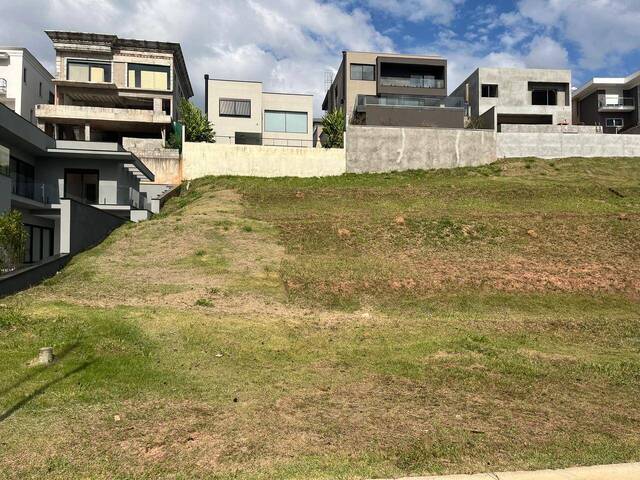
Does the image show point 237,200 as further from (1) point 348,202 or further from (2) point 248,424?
(2) point 248,424

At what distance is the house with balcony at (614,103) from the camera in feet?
183

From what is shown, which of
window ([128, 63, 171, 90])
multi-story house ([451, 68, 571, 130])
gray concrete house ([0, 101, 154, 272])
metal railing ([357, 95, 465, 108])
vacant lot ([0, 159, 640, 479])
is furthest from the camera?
multi-story house ([451, 68, 571, 130])

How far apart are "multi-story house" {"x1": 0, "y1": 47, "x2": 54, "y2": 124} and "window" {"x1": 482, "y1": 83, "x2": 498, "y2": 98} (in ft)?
156

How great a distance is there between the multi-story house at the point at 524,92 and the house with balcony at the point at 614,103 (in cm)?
544

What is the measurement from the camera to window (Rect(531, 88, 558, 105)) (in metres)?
55.3

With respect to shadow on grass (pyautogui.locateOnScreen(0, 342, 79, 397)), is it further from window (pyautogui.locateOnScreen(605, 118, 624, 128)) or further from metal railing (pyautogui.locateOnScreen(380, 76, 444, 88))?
window (pyautogui.locateOnScreen(605, 118, 624, 128))

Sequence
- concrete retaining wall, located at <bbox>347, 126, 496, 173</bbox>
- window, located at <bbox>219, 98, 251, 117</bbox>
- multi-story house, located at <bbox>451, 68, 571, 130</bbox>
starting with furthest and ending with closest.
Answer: multi-story house, located at <bbox>451, 68, 571, 130</bbox> < window, located at <bbox>219, 98, 251, 117</bbox> < concrete retaining wall, located at <bbox>347, 126, 496, 173</bbox>

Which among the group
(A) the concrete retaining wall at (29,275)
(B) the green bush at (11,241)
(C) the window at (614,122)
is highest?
(C) the window at (614,122)

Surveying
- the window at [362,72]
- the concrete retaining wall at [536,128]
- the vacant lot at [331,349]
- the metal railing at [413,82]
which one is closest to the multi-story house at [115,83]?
the window at [362,72]

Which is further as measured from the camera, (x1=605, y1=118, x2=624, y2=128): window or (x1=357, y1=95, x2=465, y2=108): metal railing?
(x1=605, y1=118, x2=624, y2=128): window

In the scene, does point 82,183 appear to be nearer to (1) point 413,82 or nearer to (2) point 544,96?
(1) point 413,82

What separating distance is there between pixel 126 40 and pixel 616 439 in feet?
169

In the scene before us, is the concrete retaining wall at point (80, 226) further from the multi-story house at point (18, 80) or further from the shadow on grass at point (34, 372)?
the multi-story house at point (18, 80)

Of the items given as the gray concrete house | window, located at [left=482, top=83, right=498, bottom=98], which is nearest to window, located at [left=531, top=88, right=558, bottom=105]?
window, located at [left=482, top=83, right=498, bottom=98]
